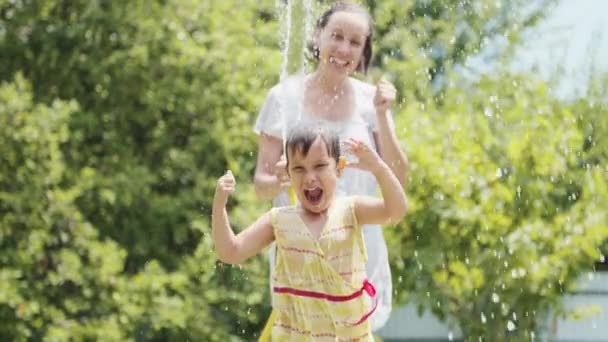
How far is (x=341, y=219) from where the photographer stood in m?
4.04

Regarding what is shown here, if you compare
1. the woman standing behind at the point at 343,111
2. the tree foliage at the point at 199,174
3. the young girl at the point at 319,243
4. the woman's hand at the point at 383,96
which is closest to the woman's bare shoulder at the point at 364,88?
the woman standing behind at the point at 343,111

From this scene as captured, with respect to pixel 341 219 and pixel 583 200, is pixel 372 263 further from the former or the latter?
pixel 583 200

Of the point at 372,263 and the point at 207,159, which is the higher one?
the point at 207,159

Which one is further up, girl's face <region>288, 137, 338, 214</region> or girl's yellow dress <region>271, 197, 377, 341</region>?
girl's face <region>288, 137, 338, 214</region>

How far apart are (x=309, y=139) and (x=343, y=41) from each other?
2.24ft

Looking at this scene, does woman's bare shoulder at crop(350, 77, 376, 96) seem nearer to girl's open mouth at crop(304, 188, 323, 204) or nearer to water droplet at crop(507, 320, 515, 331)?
girl's open mouth at crop(304, 188, 323, 204)

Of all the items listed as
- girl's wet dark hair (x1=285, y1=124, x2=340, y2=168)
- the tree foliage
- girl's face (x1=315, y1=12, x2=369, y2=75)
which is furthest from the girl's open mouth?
the tree foliage

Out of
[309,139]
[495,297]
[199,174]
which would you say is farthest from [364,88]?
[199,174]

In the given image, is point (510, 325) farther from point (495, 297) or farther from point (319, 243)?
point (319, 243)

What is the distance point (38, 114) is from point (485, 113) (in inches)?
99.2

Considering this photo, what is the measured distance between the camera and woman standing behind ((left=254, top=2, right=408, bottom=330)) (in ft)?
14.6

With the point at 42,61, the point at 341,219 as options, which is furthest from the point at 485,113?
the point at 341,219

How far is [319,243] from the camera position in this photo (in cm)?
399

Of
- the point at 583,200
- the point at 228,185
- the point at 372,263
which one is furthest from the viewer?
the point at 583,200
